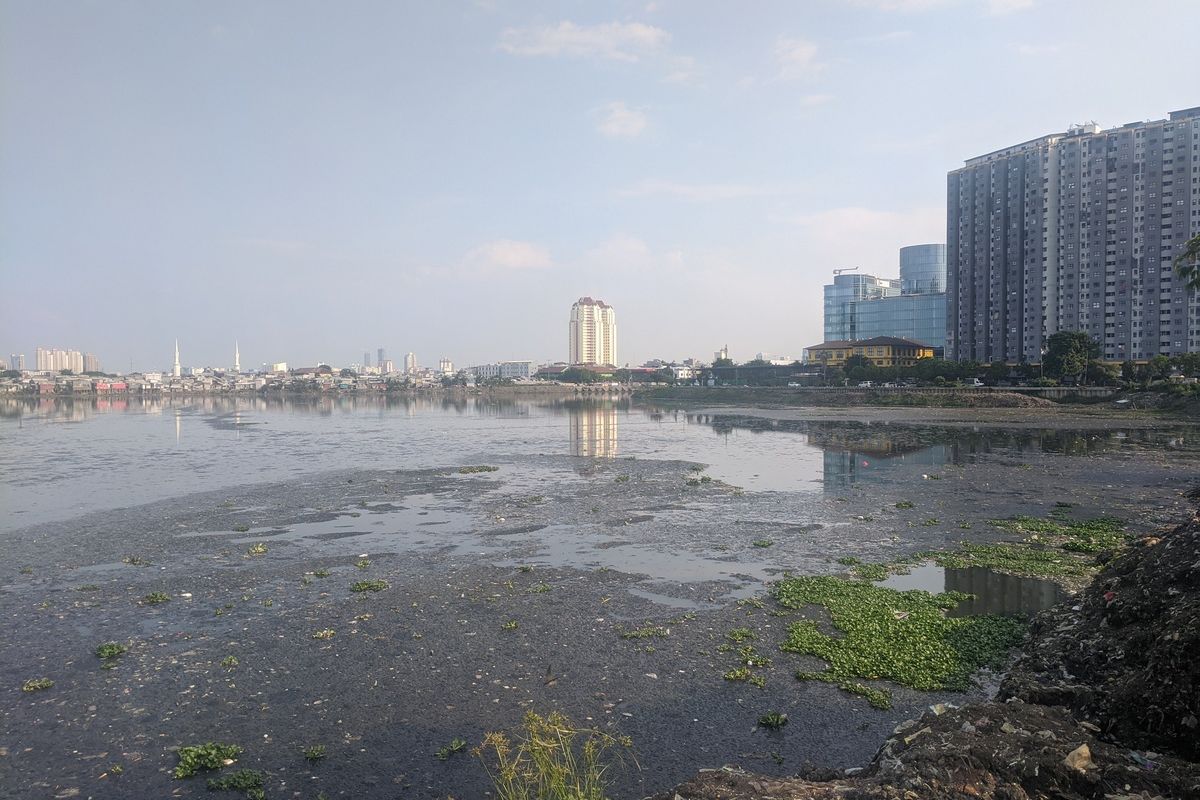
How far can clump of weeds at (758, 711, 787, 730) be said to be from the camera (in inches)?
340

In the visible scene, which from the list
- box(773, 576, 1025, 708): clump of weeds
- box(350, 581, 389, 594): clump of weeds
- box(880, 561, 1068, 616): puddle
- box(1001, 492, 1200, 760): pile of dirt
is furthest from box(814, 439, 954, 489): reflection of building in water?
box(350, 581, 389, 594): clump of weeds

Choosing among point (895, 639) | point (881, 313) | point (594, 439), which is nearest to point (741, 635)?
point (895, 639)

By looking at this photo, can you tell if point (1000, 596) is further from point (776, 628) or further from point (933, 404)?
point (933, 404)

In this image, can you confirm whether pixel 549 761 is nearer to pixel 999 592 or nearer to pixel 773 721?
pixel 773 721

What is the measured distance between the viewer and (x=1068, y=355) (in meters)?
87.7

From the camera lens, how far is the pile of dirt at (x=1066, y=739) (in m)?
5.79

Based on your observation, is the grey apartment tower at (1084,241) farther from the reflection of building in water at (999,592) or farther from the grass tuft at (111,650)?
the grass tuft at (111,650)

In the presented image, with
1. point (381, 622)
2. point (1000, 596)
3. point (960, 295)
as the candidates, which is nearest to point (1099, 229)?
point (960, 295)

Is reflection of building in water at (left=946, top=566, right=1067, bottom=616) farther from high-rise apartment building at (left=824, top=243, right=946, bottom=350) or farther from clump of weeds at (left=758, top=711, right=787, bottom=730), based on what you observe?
high-rise apartment building at (left=824, top=243, right=946, bottom=350)

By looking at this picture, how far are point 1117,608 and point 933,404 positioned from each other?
283 feet

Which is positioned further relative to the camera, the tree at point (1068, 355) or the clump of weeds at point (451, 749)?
the tree at point (1068, 355)

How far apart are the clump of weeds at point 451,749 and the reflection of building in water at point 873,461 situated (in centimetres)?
2298

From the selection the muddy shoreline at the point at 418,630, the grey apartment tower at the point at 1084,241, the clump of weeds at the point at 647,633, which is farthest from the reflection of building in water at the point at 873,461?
the grey apartment tower at the point at 1084,241

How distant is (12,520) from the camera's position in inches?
898
